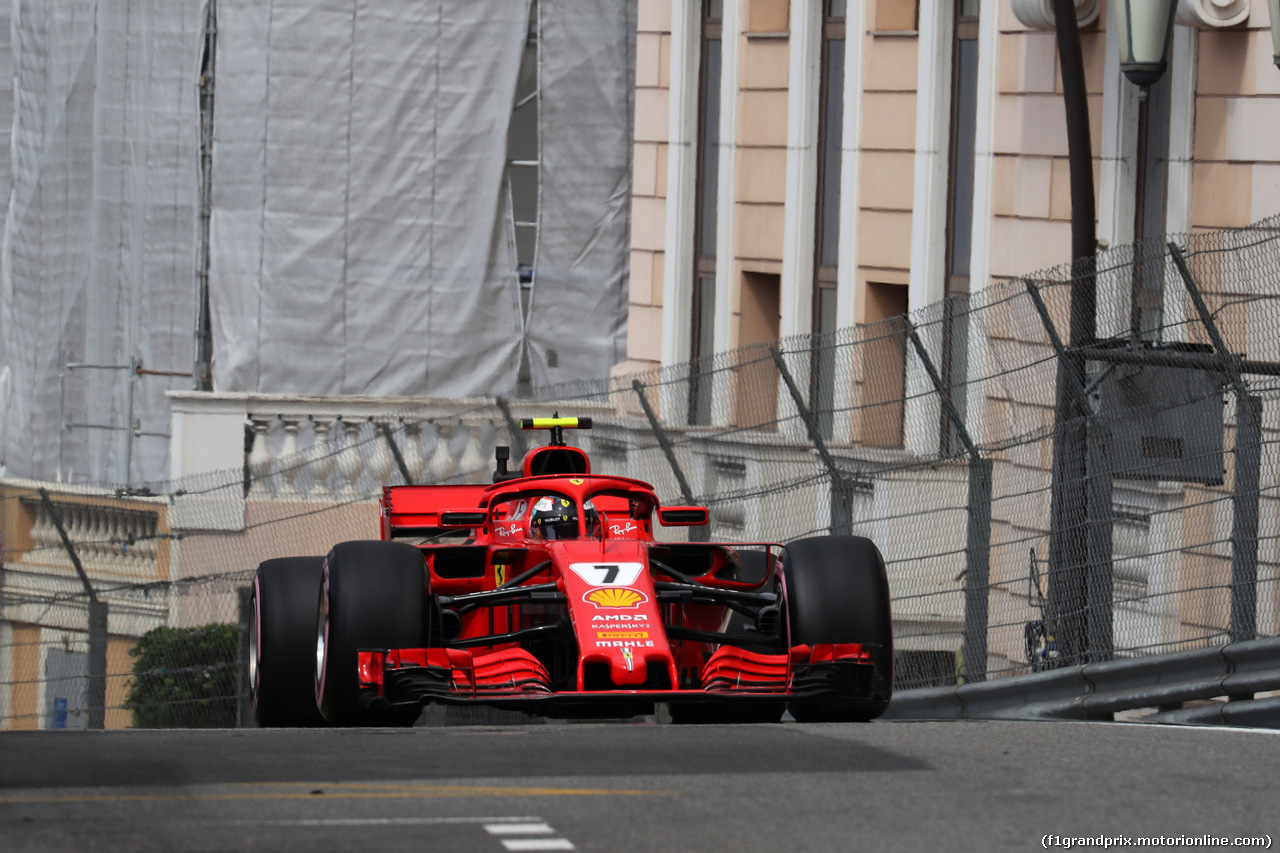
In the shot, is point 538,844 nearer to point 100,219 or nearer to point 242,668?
point 242,668

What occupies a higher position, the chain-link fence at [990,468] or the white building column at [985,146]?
the white building column at [985,146]

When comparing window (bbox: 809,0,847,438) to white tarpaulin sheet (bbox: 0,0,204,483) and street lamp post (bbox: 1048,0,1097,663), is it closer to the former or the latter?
white tarpaulin sheet (bbox: 0,0,204,483)

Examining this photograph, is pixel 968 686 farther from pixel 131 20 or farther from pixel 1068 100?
pixel 131 20

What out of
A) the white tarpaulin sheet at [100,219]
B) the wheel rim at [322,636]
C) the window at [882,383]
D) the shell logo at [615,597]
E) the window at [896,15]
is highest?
the window at [896,15]

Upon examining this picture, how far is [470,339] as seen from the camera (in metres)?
23.2

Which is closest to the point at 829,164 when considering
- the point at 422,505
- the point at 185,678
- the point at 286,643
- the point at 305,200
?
the point at 305,200

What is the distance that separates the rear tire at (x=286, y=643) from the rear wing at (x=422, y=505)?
1.75 metres

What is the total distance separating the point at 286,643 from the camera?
1011 cm

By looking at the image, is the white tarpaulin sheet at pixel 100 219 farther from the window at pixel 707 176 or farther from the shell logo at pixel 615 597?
the shell logo at pixel 615 597

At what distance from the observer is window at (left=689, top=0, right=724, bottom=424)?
21188 millimetres

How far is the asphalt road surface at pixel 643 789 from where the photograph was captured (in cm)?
646

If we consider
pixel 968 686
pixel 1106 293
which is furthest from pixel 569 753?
pixel 1106 293

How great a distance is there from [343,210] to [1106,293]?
12.2 metres

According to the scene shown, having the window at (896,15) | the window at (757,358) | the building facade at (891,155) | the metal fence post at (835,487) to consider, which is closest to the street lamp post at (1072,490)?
the building facade at (891,155)
